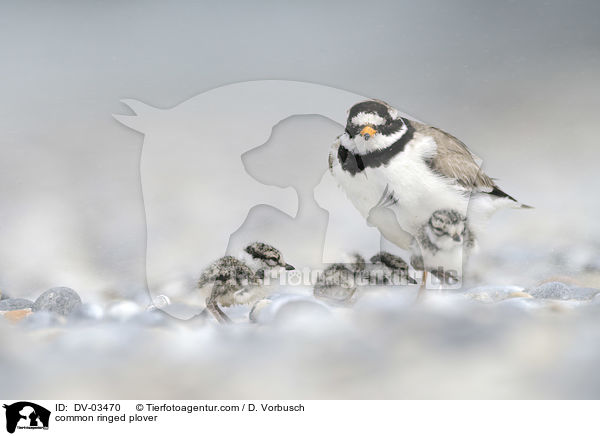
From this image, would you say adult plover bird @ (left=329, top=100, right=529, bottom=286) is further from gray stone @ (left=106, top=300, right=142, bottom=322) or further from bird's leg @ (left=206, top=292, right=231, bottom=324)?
gray stone @ (left=106, top=300, right=142, bottom=322)

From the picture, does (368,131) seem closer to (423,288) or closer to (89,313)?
(423,288)

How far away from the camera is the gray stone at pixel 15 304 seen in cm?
217

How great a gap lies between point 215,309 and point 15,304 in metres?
0.84

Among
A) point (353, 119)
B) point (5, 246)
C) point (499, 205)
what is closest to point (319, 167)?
point (353, 119)

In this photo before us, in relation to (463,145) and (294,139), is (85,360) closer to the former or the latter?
(294,139)

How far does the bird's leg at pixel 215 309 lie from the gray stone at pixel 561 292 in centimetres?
115

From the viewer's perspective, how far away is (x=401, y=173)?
194 centimetres

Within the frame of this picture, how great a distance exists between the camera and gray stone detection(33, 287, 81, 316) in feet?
6.76

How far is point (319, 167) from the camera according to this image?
219 cm

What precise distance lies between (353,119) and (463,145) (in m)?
0.52

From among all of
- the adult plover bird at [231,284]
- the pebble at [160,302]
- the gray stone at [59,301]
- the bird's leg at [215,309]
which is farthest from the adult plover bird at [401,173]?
the gray stone at [59,301]
